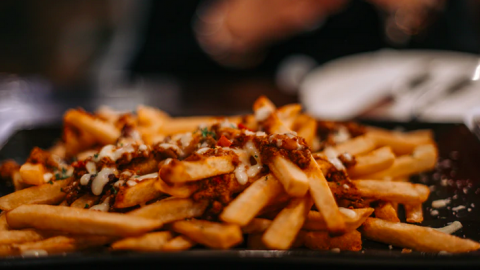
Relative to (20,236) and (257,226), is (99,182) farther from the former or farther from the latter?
(257,226)

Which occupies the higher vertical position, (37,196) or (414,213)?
(37,196)

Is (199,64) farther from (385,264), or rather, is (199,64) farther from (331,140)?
(385,264)

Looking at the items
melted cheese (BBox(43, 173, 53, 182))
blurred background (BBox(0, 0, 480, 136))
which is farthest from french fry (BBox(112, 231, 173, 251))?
blurred background (BBox(0, 0, 480, 136))

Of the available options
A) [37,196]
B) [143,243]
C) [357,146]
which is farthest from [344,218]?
[37,196]

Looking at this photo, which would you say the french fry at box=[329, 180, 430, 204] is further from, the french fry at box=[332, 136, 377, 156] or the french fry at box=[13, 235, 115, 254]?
the french fry at box=[13, 235, 115, 254]

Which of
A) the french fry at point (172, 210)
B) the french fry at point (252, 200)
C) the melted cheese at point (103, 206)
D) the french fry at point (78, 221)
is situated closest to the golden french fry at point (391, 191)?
the french fry at point (252, 200)
